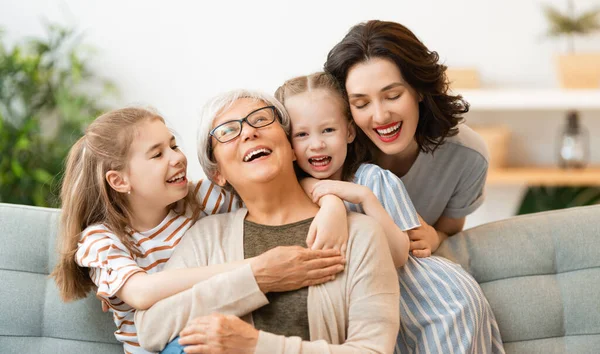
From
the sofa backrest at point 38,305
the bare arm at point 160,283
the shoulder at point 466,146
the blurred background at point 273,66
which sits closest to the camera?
the bare arm at point 160,283

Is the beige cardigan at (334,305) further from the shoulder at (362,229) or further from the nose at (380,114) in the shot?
the nose at (380,114)

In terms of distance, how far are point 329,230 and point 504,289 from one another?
0.69 m

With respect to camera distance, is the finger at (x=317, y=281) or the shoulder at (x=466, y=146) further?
the shoulder at (x=466, y=146)

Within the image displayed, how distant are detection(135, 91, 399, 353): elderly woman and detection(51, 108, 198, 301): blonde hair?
0.20 meters

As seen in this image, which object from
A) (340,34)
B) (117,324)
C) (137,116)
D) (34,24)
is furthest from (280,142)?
(34,24)

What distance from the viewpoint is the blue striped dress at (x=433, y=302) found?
190 centimetres


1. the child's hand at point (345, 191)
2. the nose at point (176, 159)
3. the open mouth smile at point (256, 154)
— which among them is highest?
the open mouth smile at point (256, 154)

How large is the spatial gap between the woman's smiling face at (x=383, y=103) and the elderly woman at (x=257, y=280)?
0.76 feet

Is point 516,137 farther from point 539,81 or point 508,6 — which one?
point 508,6

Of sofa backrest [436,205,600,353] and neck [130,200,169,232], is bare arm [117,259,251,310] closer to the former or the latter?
neck [130,200,169,232]

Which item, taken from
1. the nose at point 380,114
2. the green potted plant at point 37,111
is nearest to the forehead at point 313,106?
the nose at point 380,114

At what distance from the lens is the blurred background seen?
4.25 metres

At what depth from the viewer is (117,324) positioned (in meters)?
1.98

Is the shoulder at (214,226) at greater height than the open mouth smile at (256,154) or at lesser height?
lesser
